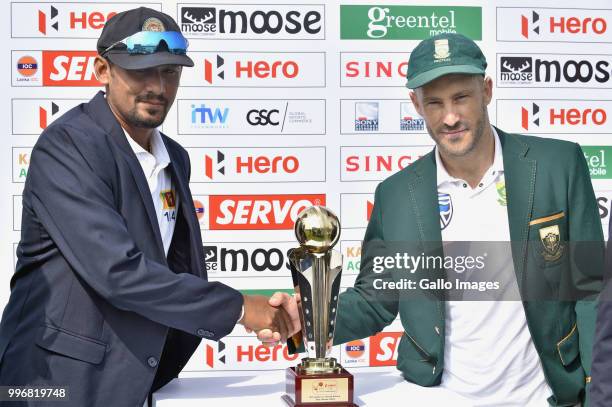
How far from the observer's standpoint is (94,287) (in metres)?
1.95

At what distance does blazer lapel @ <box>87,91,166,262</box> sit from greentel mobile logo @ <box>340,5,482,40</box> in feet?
5.74

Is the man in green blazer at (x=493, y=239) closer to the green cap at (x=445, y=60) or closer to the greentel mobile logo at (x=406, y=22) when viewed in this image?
the green cap at (x=445, y=60)

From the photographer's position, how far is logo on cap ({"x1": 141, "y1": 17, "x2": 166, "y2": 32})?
224 cm

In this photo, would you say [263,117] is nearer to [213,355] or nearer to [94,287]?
[213,355]

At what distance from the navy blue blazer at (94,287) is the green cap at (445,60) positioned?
2.91 ft

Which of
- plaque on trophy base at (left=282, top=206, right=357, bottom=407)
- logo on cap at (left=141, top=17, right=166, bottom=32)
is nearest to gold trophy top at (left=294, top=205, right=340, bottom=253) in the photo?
plaque on trophy base at (left=282, top=206, right=357, bottom=407)

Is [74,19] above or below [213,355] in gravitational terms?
above

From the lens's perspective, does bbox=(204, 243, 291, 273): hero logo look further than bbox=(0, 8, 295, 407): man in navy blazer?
Yes

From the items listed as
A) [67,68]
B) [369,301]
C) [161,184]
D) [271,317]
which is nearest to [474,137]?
[369,301]

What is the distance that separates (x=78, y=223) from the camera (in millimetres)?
1979

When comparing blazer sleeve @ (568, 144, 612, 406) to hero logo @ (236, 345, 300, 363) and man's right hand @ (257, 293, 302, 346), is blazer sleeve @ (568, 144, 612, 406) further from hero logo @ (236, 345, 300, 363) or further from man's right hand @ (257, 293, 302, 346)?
hero logo @ (236, 345, 300, 363)

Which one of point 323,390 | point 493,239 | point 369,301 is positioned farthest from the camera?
point 369,301

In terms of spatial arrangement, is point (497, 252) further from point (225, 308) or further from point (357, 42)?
point (357, 42)

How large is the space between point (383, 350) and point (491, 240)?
62.3 inches
